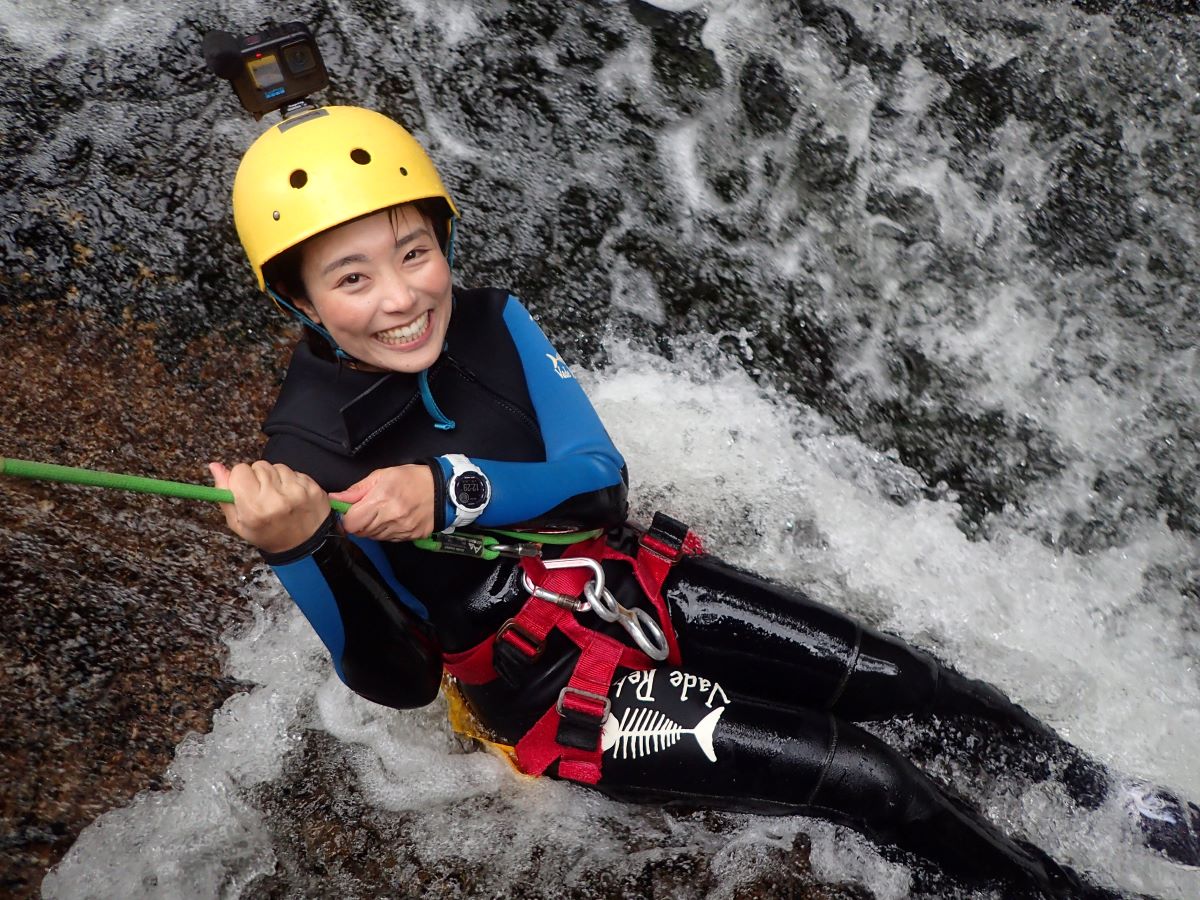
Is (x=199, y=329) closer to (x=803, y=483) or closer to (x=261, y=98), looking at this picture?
(x=261, y=98)

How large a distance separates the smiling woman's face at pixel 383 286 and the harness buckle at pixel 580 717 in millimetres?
911

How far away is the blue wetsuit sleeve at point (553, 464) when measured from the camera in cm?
234

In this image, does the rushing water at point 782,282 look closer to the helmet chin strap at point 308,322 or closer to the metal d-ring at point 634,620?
the metal d-ring at point 634,620

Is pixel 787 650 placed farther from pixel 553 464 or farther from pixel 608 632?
pixel 553 464

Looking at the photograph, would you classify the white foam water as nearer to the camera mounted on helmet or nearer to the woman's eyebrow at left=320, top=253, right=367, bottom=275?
the woman's eyebrow at left=320, top=253, right=367, bottom=275

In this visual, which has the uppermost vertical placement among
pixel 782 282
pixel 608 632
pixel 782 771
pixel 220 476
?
pixel 220 476

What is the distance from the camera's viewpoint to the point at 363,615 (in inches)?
89.9

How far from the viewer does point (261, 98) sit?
94.3 inches

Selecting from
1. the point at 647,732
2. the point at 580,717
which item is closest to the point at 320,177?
the point at 580,717

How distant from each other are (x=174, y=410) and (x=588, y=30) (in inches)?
93.8

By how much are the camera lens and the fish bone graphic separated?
1.81 m

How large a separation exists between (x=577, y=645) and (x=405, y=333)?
3.04 ft

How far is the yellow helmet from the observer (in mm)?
2254

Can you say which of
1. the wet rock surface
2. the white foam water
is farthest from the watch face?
the wet rock surface
